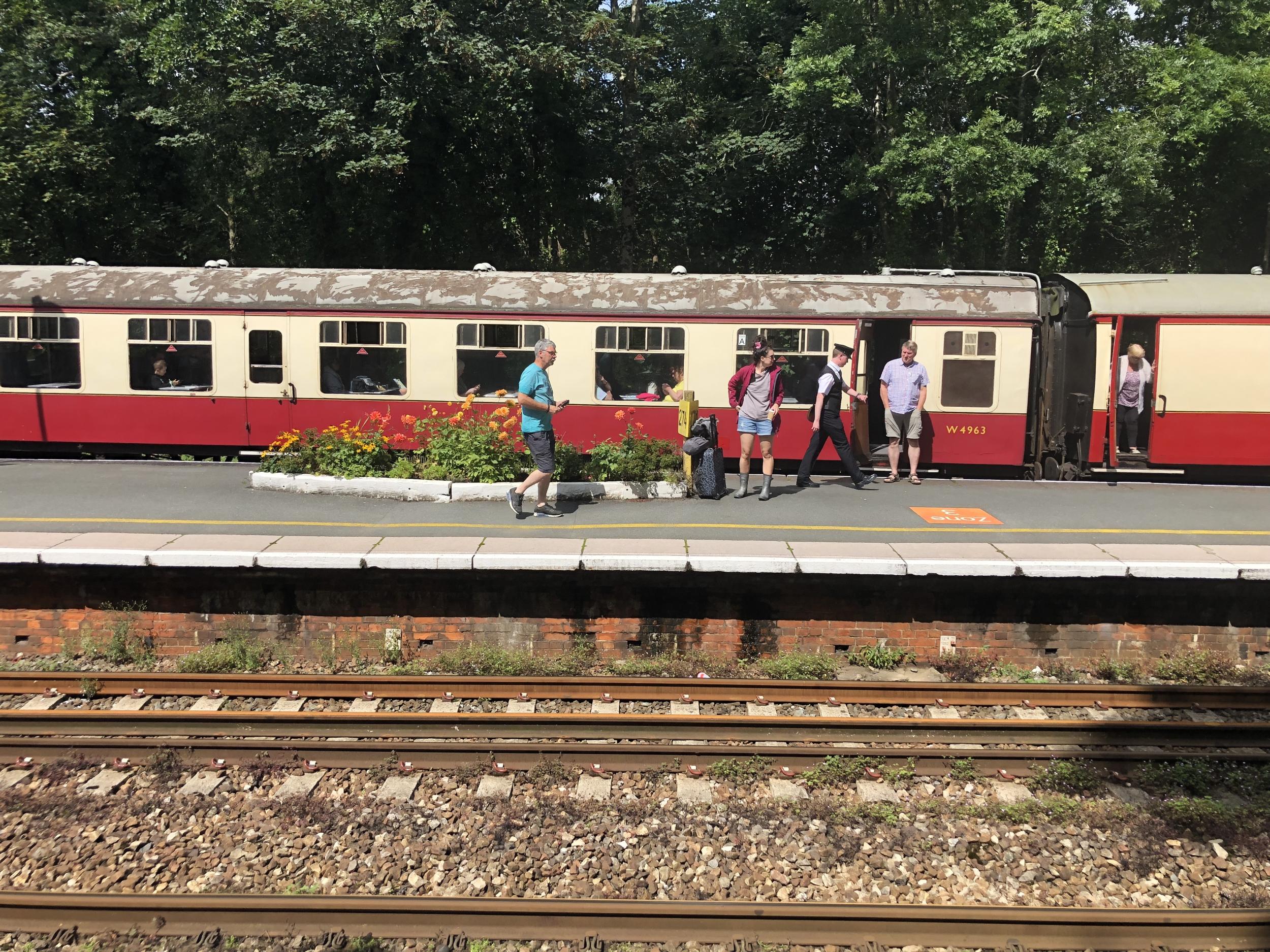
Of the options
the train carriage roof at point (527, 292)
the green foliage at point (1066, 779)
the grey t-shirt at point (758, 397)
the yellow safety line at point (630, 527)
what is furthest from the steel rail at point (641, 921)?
the train carriage roof at point (527, 292)

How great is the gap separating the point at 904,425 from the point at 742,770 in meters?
7.90

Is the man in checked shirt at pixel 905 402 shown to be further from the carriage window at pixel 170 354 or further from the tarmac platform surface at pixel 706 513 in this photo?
the carriage window at pixel 170 354

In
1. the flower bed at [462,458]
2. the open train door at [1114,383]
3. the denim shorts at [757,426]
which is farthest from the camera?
the open train door at [1114,383]

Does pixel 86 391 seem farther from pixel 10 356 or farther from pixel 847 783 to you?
pixel 847 783

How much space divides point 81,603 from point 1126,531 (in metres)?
10.7

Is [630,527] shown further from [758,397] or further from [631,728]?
[631,728]

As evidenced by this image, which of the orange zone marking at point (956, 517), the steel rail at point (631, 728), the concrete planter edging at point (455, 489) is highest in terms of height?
the concrete planter edging at point (455, 489)

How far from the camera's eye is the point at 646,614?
29.4ft

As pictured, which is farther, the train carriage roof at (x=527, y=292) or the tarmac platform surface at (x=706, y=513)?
the train carriage roof at (x=527, y=292)

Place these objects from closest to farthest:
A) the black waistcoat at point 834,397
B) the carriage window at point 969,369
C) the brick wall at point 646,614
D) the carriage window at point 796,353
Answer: the brick wall at point 646,614
the black waistcoat at point 834,397
the carriage window at point 969,369
the carriage window at point 796,353

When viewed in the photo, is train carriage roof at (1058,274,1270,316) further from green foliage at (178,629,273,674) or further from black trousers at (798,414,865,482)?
green foliage at (178,629,273,674)

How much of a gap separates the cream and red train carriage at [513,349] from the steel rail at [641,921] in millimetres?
9573

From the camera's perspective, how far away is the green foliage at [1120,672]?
8695 mm

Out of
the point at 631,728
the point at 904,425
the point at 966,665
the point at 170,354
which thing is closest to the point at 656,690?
the point at 631,728
